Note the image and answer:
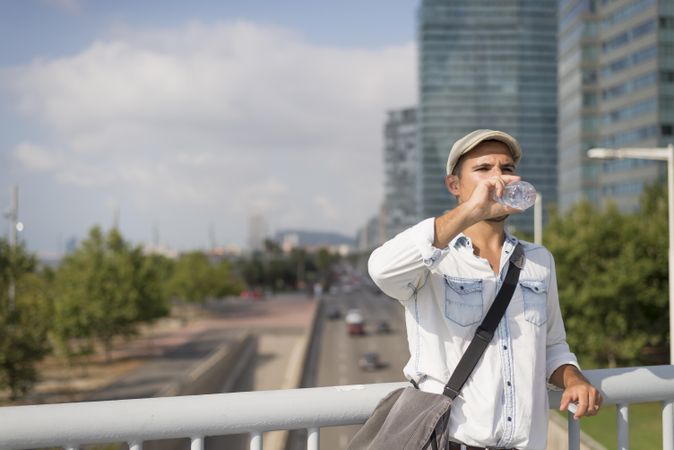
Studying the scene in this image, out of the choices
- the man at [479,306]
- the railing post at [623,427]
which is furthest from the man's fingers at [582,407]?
the railing post at [623,427]

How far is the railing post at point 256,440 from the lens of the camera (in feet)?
7.20

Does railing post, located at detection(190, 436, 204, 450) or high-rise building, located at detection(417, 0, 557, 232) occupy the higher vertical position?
high-rise building, located at detection(417, 0, 557, 232)

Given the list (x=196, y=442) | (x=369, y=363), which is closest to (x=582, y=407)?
(x=196, y=442)

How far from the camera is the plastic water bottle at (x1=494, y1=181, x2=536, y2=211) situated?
1957mm

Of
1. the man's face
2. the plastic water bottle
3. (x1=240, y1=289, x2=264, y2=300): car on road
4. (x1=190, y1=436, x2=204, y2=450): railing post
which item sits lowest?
(x1=240, y1=289, x2=264, y2=300): car on road

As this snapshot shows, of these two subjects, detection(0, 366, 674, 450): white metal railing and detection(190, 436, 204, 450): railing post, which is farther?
detection(190, 436, 204, 450): railing post

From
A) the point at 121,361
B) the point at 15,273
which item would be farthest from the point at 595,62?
the point at 15,273

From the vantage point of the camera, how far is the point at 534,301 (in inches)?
85.4

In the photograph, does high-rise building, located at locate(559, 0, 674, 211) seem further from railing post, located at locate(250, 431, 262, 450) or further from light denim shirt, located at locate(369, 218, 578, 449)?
railing post, located at locate(250, 431, 262, 450)

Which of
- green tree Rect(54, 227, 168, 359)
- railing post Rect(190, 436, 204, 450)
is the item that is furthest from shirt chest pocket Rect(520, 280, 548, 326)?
green tree Rect(54, 227, 168, 359)

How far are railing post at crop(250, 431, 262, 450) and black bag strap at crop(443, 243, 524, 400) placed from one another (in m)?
0.69

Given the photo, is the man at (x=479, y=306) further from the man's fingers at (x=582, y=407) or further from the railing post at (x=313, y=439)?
the railing post at (x=313, y=439)

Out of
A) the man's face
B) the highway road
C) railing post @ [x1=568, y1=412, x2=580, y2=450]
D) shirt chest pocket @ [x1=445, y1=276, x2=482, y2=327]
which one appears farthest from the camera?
the highway road

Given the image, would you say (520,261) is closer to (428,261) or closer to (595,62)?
(428,261)
